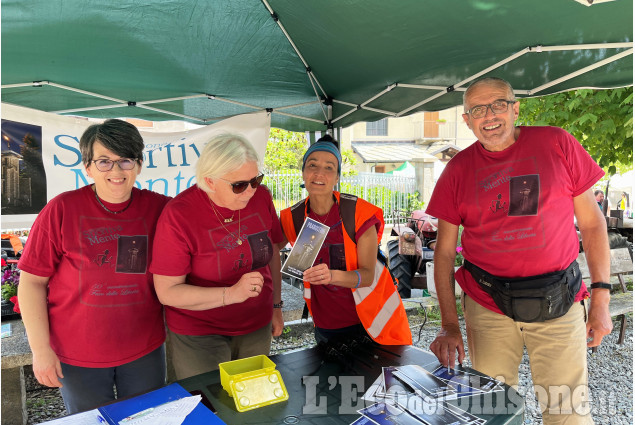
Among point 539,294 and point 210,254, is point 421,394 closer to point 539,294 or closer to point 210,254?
point 539,294

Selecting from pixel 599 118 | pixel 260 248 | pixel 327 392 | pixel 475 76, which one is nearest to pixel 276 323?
pixel 260 248

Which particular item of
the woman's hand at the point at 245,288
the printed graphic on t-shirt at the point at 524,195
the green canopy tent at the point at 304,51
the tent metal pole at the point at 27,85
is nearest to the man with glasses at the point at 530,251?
the printed graphic on t-shirt at the point at 524,195

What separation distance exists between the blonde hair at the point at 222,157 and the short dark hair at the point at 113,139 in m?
0.32

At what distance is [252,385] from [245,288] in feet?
1.34

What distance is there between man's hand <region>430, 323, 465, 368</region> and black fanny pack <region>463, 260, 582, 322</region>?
0.30 metres

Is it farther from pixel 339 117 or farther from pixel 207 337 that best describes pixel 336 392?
pixel 339 117

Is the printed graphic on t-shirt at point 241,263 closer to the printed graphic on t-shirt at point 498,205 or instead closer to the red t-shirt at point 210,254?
the red t-shirt at point 210,254

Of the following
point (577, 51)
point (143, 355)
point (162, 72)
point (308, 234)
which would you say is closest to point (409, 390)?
point (308, 234)

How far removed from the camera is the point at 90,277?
1892 millimetres

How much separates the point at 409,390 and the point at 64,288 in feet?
5.17

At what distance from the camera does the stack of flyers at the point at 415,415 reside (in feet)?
4.63

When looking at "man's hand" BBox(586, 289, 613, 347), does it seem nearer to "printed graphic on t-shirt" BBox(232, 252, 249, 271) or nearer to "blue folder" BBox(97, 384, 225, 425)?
"printed graphic on t-shirt" BBox(232, 252, 249, 271)

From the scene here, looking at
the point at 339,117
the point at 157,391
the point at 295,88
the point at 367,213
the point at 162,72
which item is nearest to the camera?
the point at 157,391

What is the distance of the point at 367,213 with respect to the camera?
2352 mm
